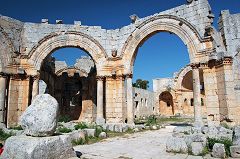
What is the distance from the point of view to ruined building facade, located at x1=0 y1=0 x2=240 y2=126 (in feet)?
37.2

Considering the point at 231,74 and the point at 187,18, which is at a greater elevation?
the point at 187,18

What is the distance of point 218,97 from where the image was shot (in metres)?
11.2

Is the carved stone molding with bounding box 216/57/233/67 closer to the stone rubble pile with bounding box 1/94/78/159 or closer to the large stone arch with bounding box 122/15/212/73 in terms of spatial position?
the large stone arch with bounding box 122/15/212/73

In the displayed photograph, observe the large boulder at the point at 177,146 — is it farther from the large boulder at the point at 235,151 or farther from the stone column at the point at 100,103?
the stone column at the point at 100,103

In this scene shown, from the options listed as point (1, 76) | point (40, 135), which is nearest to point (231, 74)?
point (40, 135)

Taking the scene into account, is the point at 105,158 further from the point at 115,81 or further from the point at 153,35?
the point at 153,35

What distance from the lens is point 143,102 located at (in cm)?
3164

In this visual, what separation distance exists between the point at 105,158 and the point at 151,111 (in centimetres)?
2879

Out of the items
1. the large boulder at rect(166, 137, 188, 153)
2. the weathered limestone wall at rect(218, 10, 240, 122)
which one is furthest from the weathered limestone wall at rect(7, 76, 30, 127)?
the weathered limestone wall at rect(218, 10, 240, 122)

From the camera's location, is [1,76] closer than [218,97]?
No

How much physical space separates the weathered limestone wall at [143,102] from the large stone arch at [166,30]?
1514 cm

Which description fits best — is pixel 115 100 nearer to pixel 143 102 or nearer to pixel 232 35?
A: pixel 232 35

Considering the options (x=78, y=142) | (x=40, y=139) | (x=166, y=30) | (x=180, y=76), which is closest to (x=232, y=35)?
(x=166, y=30)

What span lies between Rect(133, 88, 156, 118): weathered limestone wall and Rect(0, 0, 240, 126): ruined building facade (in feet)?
48.9
